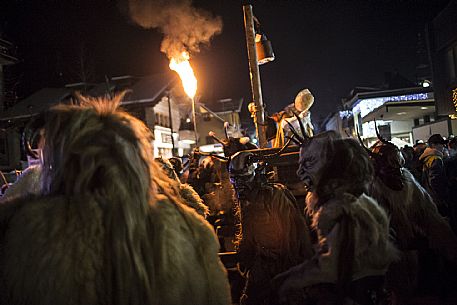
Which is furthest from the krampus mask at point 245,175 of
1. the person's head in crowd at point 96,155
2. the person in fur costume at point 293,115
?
the person's head in crowd at point 96,155

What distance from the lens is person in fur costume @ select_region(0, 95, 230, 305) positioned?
5.00ft

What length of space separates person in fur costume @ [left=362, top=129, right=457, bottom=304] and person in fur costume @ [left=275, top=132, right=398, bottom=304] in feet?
4.16

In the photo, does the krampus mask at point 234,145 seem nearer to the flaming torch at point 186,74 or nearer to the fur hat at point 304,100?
the fur hat at point 304,100

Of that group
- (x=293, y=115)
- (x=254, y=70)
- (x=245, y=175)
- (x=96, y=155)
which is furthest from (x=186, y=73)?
(x=96, y=155)

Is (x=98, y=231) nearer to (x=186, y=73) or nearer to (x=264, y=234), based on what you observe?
(x=264, y=234)

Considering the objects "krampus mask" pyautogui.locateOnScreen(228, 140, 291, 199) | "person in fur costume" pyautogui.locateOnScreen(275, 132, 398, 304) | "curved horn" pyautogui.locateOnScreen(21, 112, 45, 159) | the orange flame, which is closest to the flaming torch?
the orange flame

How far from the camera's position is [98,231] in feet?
5.21

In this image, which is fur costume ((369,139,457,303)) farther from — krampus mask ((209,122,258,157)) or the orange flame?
the orange flame

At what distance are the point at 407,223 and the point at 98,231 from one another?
3.61 metres

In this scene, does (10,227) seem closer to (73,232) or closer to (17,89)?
(73,232)

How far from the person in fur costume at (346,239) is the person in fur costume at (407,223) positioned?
1267 mm

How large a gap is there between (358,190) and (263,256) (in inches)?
59.2

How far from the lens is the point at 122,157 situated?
1656 mm

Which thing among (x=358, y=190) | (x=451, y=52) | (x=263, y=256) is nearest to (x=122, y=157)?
(x=358, y=190)
